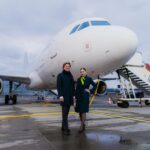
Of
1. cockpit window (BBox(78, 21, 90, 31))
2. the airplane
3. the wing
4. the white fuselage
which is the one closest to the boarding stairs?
the airplane

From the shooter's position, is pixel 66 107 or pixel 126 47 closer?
pixel 66 107

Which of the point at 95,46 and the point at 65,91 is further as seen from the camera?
the point at 95,46

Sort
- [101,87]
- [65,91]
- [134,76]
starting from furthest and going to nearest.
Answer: [134,76], [101,87], [65,91]

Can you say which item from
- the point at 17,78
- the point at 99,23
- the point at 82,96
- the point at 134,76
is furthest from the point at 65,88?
the point at 17,78

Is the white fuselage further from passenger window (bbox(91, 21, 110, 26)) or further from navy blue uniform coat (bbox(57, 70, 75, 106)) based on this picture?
navy blue uniform coat (bbox(57, 70, 75, 106))

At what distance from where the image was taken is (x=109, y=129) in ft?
23.1

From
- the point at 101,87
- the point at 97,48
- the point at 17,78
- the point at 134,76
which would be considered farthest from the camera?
the point at 17,78

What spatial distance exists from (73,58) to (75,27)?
6.67ft

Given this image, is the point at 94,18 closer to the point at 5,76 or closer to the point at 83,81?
the point at 83,81

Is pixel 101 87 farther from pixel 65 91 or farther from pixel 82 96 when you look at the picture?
pixel 65 91

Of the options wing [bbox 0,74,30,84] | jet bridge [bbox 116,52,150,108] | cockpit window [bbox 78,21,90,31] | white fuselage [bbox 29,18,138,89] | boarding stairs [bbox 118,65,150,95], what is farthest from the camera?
wing [bbox 0,74,30,84]

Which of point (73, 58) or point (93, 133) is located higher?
point (73, 58)

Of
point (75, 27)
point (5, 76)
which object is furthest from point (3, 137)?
point (5, 76)

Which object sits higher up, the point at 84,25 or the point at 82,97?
the point at 84,25
